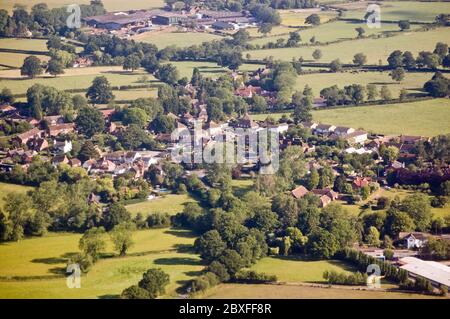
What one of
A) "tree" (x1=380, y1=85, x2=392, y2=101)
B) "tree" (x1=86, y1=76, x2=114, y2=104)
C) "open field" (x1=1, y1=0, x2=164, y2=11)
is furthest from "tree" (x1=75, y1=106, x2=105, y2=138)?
"open field" (x1=1, y1=0, x2=164, y2=11)

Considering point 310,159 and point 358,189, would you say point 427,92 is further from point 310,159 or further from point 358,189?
point 358,189

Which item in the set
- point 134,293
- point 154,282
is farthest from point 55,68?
point 134,293

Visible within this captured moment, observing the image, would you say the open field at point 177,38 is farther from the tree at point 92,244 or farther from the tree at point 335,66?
the tree at point 92,244

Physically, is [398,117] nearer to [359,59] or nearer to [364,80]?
[364,80]

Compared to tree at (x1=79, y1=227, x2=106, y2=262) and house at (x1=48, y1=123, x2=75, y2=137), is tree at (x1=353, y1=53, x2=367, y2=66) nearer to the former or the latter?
house at (x1=48, y1=123, x2=75, y2=137)

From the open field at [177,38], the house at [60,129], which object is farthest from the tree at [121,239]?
the open field at [177,38]

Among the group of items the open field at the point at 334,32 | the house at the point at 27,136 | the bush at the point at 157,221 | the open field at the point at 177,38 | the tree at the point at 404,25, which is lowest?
the bush at the point at 157,221

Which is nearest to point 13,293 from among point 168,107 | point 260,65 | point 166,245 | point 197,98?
point 166,245
